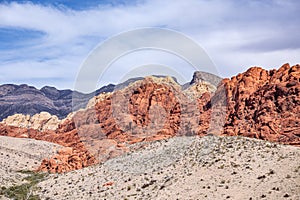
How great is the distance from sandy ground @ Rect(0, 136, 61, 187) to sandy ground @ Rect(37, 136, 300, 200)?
5.53m

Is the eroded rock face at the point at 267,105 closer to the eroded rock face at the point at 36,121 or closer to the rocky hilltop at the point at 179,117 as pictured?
the rocky hilltop at the point at 179,117

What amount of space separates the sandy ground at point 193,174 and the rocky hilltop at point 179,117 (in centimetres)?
972

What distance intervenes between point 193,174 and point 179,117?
35925 millimetres

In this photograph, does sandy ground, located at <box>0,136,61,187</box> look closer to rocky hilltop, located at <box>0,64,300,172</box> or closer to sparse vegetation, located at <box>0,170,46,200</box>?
sparse vegetation, located at <box>0,170,46,200</box>

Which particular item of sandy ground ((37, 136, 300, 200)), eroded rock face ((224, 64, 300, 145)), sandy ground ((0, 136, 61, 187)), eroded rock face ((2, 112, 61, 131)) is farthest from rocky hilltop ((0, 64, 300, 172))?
eroded rock face ((2, 112, 61, 131))

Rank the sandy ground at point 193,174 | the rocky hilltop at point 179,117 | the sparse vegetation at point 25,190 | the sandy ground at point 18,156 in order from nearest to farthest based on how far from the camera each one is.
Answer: the sandy ground at point 193,174, the sparse vegetation at point 25,190, the sandy ground at point 18,156, the rocky hilltop at point 179,117

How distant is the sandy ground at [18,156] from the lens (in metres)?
48.3

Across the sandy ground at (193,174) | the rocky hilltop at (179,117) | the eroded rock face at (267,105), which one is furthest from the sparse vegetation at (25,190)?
the eroded rock face at (267,105)

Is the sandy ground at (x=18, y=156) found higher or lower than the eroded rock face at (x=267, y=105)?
lower

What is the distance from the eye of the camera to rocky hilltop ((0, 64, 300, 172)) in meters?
50.0

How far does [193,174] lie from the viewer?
1294 inches

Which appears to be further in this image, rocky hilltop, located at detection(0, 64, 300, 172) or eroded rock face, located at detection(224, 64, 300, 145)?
rocky hilltop, located at detection(0, 64, 300, 172)

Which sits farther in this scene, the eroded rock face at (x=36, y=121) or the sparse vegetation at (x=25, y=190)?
the eroded rock face at (x=36, y=121)

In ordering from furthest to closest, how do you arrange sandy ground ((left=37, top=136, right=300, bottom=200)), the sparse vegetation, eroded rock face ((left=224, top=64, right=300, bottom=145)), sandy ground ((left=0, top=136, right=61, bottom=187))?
sandy ground ((left=0, top=136, right=61, bottom=187))
eroded rock face ((left=224, top=64, right=300, bottom=145))
the sparse vegetation
sandy ground ((left=37, top=136, right=300, bottom=200))
